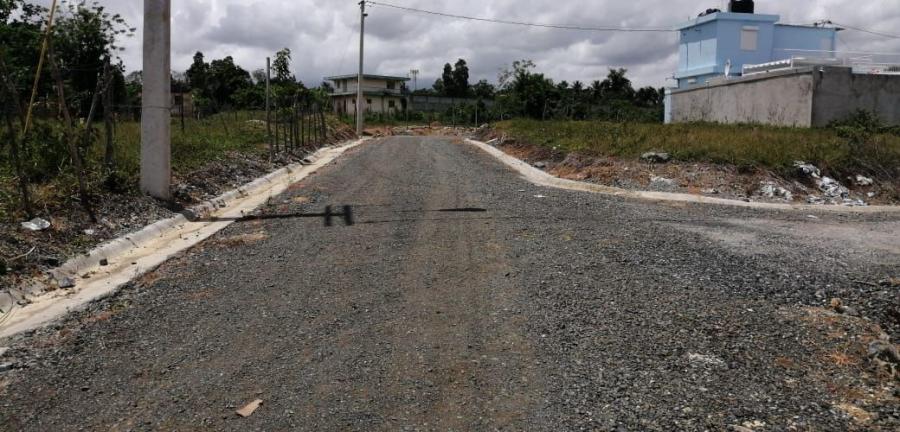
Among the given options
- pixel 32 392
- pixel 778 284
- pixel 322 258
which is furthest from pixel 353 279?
pixel 778 284

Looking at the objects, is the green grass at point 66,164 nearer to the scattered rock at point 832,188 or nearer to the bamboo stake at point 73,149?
the bamboo stake at point 73,149

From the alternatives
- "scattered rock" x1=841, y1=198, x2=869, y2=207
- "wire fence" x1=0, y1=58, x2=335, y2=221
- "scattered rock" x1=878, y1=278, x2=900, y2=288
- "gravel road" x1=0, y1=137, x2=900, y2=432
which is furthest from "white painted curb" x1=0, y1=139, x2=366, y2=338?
"scattered rock" x1=841, y1=198, x2=869, y2=207

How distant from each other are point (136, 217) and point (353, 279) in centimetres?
400

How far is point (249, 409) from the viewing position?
3.80 meters

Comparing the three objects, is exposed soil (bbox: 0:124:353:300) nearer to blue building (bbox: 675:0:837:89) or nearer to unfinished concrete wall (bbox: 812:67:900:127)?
unfinished concrete wall (bbox: 812:67:900:127)

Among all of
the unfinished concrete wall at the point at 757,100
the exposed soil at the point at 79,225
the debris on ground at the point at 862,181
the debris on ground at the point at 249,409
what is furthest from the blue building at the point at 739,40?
the debris on ground at the point at 249,409

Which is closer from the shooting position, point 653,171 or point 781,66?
point 653,171

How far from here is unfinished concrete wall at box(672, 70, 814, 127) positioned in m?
27.2

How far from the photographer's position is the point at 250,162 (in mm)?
15086

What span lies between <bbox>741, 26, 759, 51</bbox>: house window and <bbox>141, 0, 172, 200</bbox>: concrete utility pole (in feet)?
→ 138

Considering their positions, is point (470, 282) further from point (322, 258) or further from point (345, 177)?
point (345, 177)

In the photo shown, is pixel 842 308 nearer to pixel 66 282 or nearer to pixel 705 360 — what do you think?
pixel 705 360

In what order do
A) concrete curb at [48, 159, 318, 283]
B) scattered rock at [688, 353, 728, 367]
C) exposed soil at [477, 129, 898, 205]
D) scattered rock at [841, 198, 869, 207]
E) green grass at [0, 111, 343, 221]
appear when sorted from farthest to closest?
1. exposed soil at [477, 129, 898, 205]
2. scattered rock at [841, 198, 869, 207]
3. green grass at [0, 111, 343, 221]
4. concrete curb at [48, 159, 318, 283]
5. scattered rock at [688, 353, 728, 367]

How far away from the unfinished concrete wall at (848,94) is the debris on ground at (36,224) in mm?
26390
